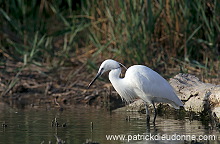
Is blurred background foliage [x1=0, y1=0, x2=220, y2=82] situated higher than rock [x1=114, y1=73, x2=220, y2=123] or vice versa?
blurred background foliage [x1=0, y1=0, x2=220, y2=82]

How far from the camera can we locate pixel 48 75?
10.2 metres

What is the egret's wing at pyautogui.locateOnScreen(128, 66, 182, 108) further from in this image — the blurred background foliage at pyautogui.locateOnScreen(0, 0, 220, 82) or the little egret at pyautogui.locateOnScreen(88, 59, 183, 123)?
the blurred background foliage at pyautogui.locateOnScreen(0, 0, 220, 82)

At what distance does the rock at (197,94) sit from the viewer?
683cm

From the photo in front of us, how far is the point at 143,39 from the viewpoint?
9547 millimetres

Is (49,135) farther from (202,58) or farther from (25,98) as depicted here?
(202,58)

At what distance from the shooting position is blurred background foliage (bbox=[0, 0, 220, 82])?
952 centimetres

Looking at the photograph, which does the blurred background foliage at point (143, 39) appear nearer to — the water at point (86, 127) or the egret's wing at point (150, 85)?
the egret's wing at point (150, 85)

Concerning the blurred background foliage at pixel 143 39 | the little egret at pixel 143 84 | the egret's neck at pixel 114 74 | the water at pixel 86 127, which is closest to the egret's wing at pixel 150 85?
the little egret at pixel 143 84

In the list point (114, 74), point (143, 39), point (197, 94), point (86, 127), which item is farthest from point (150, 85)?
point (143, 39)

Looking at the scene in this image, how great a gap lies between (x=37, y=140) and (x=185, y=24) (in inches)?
197

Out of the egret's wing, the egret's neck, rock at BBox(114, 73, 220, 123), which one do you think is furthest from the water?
the egret's neck

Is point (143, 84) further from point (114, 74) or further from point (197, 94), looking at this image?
point (197, 94)

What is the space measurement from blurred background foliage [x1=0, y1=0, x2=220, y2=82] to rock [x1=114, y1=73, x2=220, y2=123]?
105 cm

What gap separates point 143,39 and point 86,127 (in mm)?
3478
